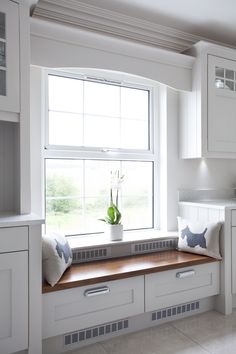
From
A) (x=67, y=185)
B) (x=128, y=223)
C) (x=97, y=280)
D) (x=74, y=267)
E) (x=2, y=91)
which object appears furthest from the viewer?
(x=128, y=223)

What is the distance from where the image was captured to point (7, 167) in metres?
2.11

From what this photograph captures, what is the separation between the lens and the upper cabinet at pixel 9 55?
1.80 metres

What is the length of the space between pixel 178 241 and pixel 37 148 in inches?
56.3

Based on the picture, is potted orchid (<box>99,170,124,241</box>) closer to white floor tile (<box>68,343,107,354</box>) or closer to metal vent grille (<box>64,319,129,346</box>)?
metal vent grille (<box>64,319,129,346</box>)

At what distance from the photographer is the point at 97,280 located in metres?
1.93

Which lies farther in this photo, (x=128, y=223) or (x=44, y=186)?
(x=128, y=223)

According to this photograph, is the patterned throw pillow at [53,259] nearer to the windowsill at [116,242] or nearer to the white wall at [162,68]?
the windowsill at [116,242]

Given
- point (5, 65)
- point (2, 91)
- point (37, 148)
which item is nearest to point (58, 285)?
point (37, 148)

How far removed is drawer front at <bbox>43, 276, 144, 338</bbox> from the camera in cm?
182

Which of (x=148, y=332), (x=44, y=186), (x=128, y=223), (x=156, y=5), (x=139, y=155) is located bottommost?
(x=148, y=332)

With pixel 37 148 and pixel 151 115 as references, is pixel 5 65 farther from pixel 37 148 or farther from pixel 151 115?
pixel 151 115

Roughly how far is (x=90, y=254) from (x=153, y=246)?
1.91 feet

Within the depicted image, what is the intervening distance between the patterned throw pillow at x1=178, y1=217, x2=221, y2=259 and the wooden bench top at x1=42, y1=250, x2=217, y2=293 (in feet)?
0.16

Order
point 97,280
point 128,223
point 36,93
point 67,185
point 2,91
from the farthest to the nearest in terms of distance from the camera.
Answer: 1. point 128,223
2. point 67,185
3. point 36,93
4. point 97,280
5. point 2,91
